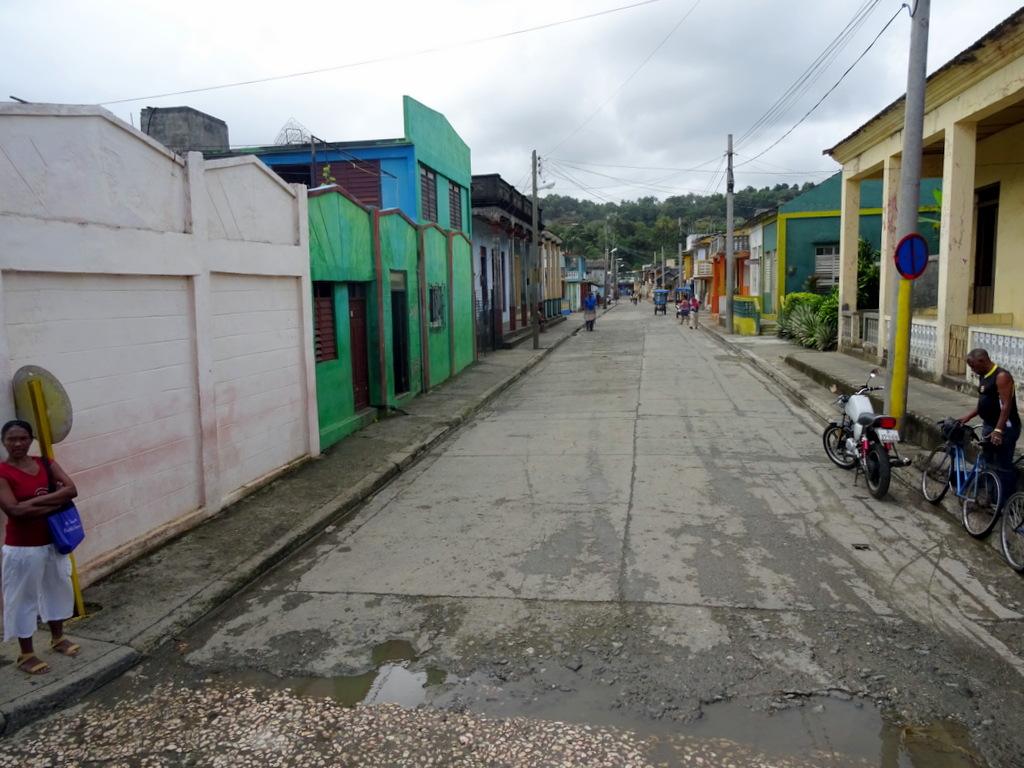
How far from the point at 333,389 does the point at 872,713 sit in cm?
850

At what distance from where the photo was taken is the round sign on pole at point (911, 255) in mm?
9344

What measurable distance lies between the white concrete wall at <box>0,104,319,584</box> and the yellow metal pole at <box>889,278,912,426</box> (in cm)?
735

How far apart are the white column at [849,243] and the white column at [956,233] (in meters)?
6.48

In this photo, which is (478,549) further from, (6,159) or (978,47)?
(978,47)

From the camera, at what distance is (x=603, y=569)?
6379 mm

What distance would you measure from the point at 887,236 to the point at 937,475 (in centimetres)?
931

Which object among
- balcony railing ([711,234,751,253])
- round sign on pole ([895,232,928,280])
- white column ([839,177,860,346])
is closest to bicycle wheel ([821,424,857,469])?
round sign on pole ([895,232,928,280])

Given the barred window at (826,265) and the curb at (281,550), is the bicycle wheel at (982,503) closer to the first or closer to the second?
the curb at (281,550)

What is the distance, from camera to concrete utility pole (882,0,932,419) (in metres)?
9.69

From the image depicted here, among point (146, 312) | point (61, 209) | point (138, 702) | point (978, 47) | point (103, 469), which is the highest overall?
point (978, 47)

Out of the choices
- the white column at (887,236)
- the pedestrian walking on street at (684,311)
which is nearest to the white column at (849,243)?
the white column at (887,236)

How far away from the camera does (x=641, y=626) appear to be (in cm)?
531

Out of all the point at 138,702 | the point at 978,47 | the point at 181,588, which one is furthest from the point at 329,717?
the point at 978,47

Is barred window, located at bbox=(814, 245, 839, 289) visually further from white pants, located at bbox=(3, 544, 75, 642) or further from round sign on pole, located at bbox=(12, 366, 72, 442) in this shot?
white pants, located at bbox=(3, 544, 75, 642)
